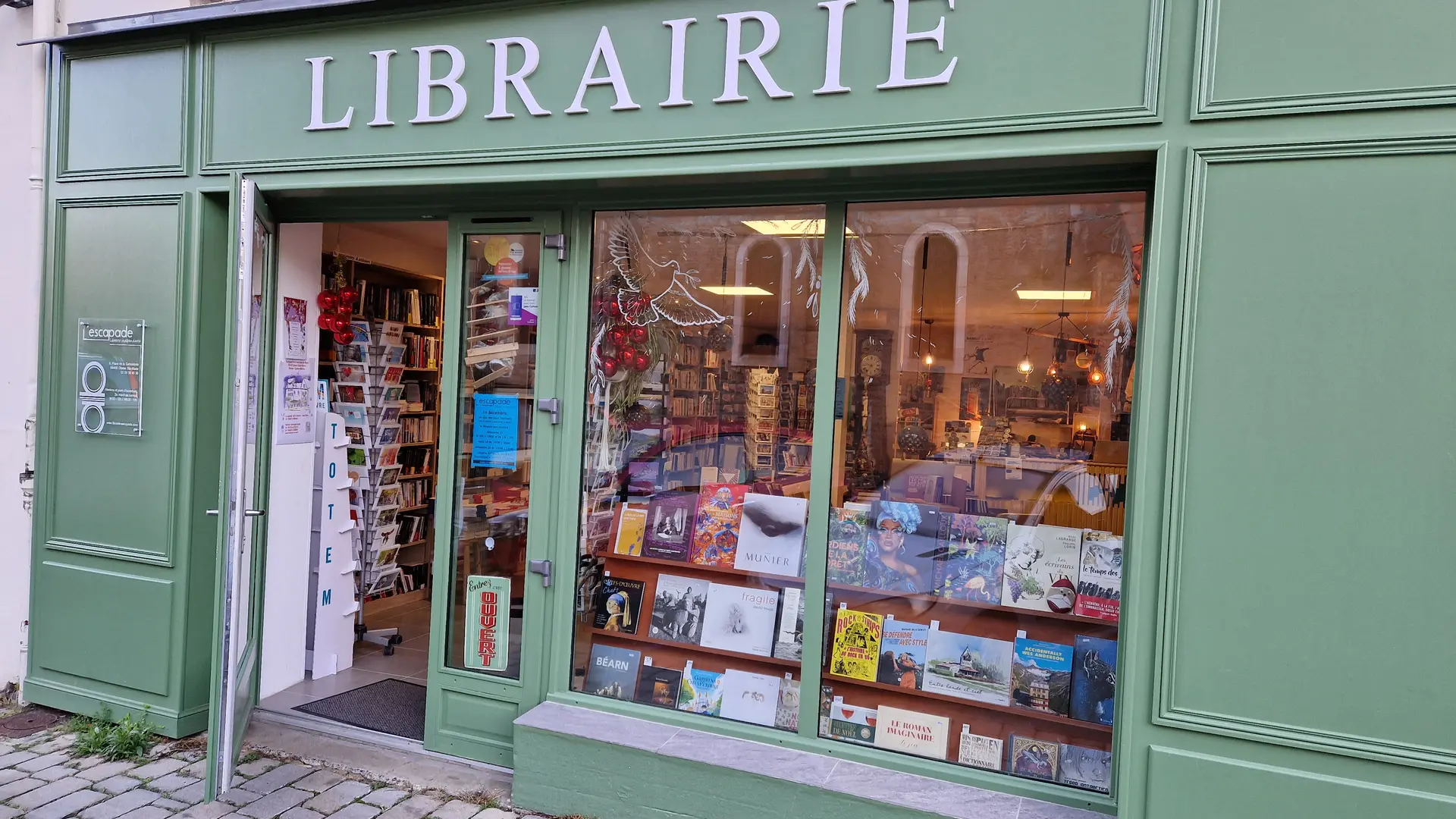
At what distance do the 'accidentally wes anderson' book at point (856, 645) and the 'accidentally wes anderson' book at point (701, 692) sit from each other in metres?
0.55

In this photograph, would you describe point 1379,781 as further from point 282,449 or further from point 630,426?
point 282,449

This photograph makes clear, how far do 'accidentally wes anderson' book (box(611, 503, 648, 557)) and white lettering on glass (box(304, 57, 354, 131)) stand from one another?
7.43 feet

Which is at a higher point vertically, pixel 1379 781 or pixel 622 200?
pixel 622 200

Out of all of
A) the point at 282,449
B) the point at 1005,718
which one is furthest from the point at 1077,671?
the point at 282,449

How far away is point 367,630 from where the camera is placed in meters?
5.98

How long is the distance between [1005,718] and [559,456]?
224 cm

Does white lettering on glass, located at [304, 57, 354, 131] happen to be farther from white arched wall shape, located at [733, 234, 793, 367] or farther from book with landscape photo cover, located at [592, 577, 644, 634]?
book with landscape photo cover, located at [592, 577, 644, 634]

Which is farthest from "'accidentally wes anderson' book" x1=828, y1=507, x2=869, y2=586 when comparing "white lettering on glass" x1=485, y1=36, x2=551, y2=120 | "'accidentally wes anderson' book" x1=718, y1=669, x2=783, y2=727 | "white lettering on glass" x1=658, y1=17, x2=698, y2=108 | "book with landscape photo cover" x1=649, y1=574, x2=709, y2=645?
"white lettering on glass" x1=485, y1=36, x2=551, y2=120

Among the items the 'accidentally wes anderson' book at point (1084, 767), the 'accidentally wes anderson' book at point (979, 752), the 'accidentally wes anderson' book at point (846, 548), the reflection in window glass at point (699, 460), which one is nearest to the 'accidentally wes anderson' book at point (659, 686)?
the reflection in window glass at point (699, 460)

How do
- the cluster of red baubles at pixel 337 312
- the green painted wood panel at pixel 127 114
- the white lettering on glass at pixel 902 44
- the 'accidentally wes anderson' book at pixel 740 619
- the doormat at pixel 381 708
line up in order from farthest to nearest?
1. the cluster of red baubles at pixel 337 312
2. the doormat at pixel 381 708
3. the green painted wood panel at pixel 127 114
4. the 'accidentally wes anderson' book at pixel 740 619
5. the white lettering on glass at pixel 902 44

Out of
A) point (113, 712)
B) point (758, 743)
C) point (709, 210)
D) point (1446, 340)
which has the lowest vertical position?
point (113, 712)

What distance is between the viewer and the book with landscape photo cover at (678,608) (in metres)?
4.07

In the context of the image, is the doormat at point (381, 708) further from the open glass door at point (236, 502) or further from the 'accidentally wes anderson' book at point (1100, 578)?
the 'accidentally wes anderson' book at point (1100, 578)

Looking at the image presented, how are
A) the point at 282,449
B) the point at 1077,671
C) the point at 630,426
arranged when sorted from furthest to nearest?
the point at 282,449, the point at 630,426, the point at 1077,671
